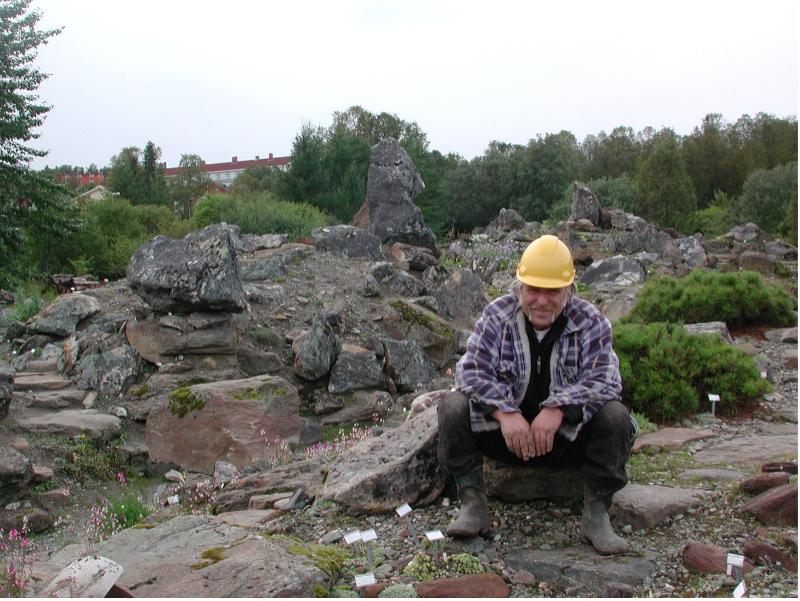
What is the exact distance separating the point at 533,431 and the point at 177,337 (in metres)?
6.47

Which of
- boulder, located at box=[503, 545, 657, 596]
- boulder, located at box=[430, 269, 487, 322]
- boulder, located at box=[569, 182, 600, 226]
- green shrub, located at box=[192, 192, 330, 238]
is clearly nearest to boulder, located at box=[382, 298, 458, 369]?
boulder, located at box=[430, 269, 487, 322]

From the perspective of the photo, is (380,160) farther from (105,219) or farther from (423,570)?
(423,570)

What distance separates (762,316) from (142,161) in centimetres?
3686

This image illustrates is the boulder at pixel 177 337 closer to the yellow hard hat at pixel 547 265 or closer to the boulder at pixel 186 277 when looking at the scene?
the boulder at pixel 186 277

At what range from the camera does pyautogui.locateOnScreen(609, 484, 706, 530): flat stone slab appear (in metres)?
3.39

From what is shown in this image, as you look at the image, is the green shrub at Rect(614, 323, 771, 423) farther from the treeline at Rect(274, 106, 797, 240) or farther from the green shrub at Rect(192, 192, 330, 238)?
the treeline at Rect(274, 106, 797, 240)

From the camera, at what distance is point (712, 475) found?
4078 millimetres

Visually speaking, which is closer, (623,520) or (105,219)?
(623,520)

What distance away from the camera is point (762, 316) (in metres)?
9.38

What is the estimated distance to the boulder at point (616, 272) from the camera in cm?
1520

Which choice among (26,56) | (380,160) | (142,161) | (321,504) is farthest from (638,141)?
(321,504)

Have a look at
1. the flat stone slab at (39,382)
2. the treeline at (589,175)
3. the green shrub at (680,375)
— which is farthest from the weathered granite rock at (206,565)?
the treeline at (589,175)

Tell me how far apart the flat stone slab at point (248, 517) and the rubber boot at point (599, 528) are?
1.69 m

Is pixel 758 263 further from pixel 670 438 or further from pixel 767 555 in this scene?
pixel 767 555
